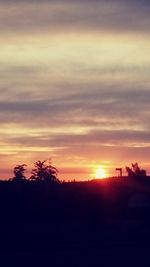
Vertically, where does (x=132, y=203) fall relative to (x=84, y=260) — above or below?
above

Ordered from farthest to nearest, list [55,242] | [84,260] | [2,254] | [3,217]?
[3,217]
[55,242]
[2,254]
[84,260]

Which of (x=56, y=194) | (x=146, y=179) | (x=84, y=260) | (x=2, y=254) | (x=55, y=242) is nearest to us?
(x=84, y=260)

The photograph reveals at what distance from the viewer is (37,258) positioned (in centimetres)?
3127

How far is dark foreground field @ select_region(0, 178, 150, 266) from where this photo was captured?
31.6 m

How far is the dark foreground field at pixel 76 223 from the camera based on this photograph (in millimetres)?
31609

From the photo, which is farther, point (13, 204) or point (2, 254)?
point (13, 204)

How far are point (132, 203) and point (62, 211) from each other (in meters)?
4.79

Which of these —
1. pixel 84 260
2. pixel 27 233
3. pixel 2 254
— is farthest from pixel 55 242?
pixel 84 260

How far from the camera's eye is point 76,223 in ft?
137

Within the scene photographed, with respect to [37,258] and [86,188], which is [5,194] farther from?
[37,258]

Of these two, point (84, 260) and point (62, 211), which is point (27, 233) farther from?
point (84, 260)

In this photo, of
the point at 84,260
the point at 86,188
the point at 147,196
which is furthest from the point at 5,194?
the point at 84,260

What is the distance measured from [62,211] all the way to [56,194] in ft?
5.42

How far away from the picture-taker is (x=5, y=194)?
4631 centimetres
